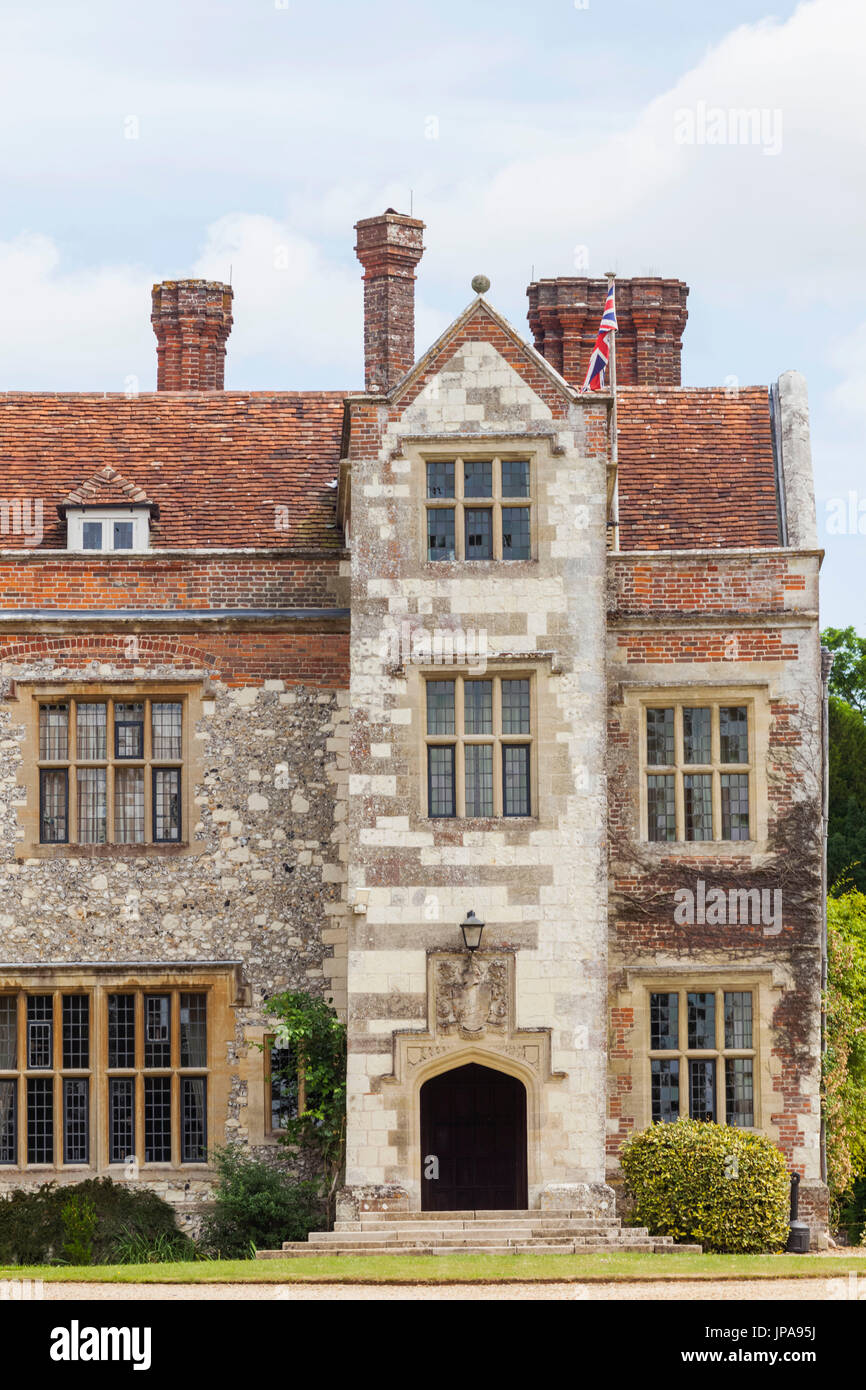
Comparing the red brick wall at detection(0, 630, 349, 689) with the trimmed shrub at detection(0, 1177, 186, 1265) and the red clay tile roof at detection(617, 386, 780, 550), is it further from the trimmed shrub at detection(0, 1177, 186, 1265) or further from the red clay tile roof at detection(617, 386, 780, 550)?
the trimmed shrub at detection(0, 1177, 186, 1265)

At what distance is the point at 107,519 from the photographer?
865 inches

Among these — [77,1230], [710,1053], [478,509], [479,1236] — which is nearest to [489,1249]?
[479,1236]

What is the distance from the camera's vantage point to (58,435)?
23453 millimetres

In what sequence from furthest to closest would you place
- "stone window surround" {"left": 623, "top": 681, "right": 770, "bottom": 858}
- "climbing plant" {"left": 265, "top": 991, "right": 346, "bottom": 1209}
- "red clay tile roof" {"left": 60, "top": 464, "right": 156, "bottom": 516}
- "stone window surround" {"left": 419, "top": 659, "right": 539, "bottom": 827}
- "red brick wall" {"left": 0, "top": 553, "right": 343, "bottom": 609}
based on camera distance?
"red clay tile roof" {"left": 60, "top": 464, "right": 156, "bottom": 516} < "red brick wall" {"left": 0, "top": 553, "right": 343, "bottom": 609} < "stone window surround" {"left": 623, "top": 681, "right": 770, "bottom": 858} < "climbing plant" {"left": 265, "top": 991, "right": 346, "bottom": 1209} < "stone window surround" {"left": 419, "top": 659, "right": 539, "bottom": 827}

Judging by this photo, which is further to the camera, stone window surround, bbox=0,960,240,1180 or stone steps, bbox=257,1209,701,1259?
stone window surround, bbox=0,960,240,1180

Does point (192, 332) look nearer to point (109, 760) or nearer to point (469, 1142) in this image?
point (109, 760)

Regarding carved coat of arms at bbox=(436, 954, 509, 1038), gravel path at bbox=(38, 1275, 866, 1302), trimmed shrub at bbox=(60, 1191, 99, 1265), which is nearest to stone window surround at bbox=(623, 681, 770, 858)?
carved coat of arms at bbox=(436, 954, 509, 1038)

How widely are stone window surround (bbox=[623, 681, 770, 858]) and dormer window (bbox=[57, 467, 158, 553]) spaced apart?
218 inches

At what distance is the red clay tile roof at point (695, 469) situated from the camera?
861 inches

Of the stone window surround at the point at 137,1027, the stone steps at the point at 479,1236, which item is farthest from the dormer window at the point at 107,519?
the stone steps at the point at 479,1236

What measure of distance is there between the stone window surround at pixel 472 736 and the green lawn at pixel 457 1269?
4.23 m

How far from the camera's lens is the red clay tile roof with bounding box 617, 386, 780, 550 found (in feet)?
71.7

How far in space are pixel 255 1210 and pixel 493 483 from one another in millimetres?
7272

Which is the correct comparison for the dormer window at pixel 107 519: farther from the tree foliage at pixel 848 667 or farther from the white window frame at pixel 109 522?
the tree foliage at pixel 848 667
